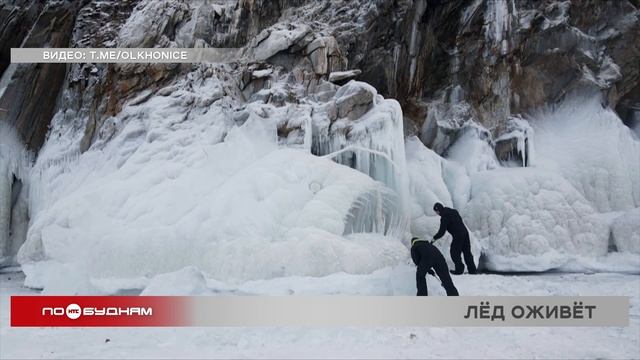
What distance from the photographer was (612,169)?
790 centimetres

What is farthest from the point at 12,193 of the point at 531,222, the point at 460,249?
the point at 531,222

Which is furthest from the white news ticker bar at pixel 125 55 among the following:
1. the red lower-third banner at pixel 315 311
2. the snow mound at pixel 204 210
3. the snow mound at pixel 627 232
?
the snow mound at pixel 627 232

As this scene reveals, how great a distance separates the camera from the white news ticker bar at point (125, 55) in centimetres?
616

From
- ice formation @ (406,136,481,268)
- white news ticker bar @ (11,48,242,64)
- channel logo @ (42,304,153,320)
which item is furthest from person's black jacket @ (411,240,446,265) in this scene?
white news ticker bar @ (11,48,242,64)

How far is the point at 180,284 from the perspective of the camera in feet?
16.7

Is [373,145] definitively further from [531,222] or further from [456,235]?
[531,222]

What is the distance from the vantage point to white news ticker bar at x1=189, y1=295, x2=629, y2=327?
4.55m

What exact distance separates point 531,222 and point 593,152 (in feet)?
6.44

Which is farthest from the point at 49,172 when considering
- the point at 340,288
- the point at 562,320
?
the point at 562,320

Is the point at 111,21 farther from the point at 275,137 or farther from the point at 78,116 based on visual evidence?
the point at 275,137

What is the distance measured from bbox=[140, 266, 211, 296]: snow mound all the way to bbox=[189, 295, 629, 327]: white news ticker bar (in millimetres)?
345

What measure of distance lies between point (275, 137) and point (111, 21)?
351 centimetres

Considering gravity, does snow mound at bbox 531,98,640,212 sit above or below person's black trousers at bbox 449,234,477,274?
above

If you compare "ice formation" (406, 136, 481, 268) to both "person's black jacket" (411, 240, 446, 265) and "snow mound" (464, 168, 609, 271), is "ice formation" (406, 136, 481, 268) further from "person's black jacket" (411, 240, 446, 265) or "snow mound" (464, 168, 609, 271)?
"person's black jacket" (411, 240, 446, 265)
